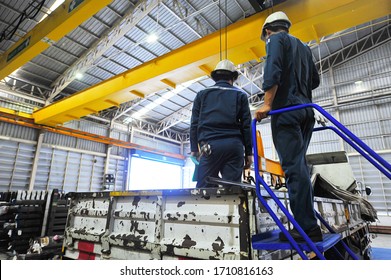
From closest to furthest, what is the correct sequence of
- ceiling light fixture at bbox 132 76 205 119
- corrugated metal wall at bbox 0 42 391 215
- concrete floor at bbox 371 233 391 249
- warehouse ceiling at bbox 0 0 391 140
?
concrete floor at bbox 371 233 391 249 → warehouse ceiling at bbox 0 0 391 140 → corrugated metal wall at bbox 0 42 391 215 → ceiling light fixture at bbox 132 76 205 119

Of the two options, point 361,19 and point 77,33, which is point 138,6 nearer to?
point 77,33

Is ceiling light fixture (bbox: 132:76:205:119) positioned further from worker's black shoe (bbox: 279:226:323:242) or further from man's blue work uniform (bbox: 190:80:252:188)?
worker's black shoe (bbox: 279:226:323:242)

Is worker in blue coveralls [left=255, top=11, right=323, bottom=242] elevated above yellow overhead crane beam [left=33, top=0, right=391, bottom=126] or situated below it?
below

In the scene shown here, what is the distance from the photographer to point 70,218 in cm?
291

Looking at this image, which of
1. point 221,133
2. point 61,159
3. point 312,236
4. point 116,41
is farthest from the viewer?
point 61,159

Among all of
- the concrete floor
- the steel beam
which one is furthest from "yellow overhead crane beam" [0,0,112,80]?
the concrete floor

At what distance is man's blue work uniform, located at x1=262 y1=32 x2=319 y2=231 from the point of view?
5.50ft

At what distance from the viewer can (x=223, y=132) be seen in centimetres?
253

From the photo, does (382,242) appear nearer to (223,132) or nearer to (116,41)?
(223,132)

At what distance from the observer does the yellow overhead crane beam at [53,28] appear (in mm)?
5070

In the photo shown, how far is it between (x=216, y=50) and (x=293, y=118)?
4.10 m

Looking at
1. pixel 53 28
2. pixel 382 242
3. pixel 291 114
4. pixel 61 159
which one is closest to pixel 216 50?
pixel 53 28

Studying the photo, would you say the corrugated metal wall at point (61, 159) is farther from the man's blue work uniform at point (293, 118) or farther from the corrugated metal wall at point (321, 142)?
the man's blue work uniform at point (293, 118)

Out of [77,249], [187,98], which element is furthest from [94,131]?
[77,249]
